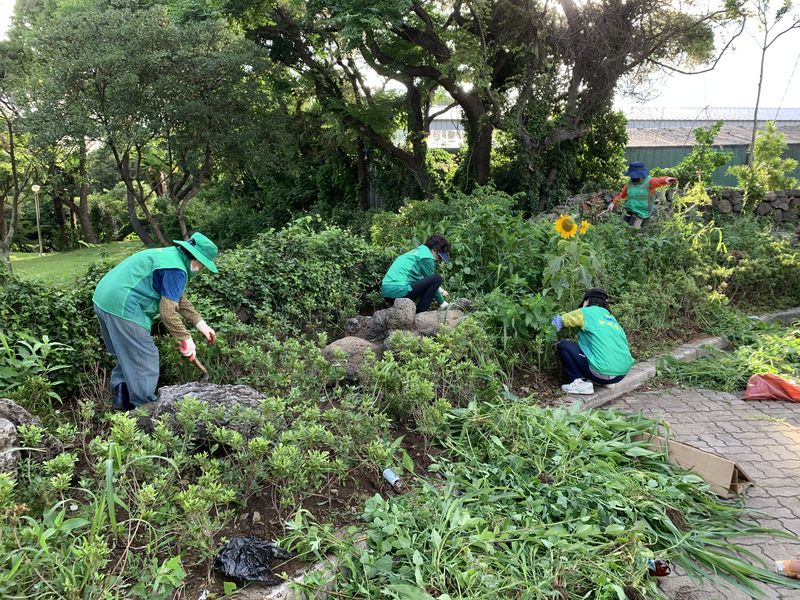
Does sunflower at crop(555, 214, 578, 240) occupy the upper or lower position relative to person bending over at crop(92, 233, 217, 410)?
upper

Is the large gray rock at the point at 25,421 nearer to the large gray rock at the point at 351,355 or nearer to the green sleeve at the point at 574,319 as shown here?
the large gray rock at the point at 351,355

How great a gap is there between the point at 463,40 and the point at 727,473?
1038cm

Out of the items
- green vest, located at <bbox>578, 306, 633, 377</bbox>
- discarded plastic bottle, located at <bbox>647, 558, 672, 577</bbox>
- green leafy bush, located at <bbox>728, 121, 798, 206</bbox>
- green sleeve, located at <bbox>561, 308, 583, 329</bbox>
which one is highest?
green leafy bush, located at <bbox>728, 121, 798, 206</bbox>

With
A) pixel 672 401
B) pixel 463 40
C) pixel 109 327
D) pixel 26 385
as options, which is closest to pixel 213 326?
pixel 109 327

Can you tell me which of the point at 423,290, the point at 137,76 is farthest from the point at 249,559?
the point at 137,76

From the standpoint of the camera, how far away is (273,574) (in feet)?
7.43

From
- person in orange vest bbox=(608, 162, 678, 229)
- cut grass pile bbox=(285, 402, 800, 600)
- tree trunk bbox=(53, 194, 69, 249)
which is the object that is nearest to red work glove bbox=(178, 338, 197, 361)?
cut grass pile bbox=(285, 402, 800, 600)

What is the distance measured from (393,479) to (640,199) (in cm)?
667

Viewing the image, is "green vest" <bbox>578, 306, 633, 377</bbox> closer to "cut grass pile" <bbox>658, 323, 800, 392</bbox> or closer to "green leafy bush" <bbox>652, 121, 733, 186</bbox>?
"cut grass pile" <bbox>658, 323, 800, 392</bbox>

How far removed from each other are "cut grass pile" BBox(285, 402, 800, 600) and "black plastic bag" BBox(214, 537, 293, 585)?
0.14 meters

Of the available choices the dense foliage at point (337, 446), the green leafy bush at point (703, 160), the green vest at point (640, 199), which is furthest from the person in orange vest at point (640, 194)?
the green leafy bush at point (703, 160)

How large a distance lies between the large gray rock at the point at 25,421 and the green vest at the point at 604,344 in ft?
12.6

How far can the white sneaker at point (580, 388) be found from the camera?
450 cm

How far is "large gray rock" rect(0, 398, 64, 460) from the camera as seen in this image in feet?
9.04
